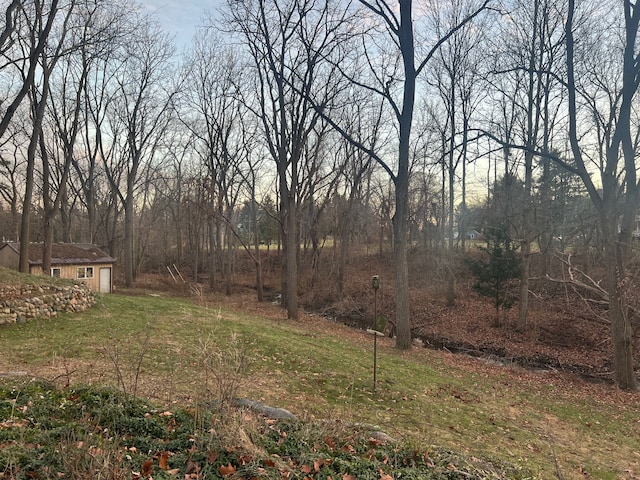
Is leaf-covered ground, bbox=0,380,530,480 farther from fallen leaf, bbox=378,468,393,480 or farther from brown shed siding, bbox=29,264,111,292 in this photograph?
brown shed siding, bbox=29,264,111,292

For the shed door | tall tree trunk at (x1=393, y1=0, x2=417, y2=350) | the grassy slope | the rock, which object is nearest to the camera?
the rock

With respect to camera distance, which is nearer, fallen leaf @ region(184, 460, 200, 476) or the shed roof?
fallen leaf @ region(184, 460, 200, 476)

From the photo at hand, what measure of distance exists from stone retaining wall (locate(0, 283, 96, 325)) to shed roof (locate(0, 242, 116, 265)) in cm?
973

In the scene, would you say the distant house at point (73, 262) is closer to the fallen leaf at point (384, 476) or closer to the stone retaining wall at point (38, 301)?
the stone retaining wall at point (38, 301)

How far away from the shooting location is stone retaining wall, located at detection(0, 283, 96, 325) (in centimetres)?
964

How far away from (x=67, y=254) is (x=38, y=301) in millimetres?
12072

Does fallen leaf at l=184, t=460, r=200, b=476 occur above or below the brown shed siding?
below

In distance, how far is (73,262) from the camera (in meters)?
20.5

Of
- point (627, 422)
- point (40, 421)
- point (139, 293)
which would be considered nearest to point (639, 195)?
point (627, 422)

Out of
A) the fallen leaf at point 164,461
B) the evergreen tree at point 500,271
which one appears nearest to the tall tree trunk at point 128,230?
the evergreen tree at point 500,271

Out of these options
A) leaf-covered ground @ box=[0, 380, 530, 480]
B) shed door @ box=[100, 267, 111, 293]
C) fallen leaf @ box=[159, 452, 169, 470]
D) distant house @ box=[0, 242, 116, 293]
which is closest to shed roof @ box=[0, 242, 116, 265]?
distant house @ box=[0, 242, 116, 293]

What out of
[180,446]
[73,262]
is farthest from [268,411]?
[73,262]

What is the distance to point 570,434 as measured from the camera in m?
6.22

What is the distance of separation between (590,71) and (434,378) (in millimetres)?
11351
